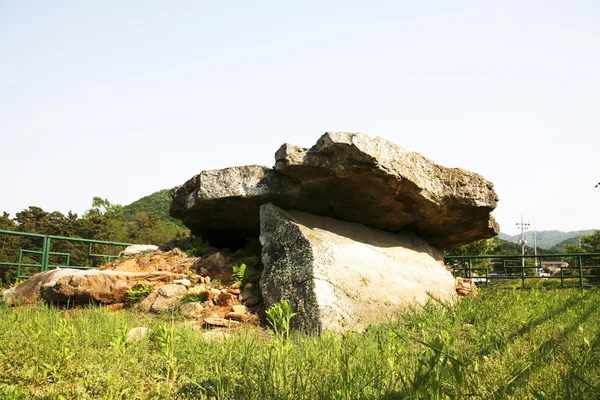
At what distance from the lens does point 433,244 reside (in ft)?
31.9

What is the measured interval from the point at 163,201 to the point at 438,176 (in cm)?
7342

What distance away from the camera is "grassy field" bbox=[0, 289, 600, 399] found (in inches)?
103

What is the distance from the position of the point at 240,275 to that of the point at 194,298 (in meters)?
0.88

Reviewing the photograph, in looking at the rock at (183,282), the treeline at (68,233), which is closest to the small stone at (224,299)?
the rock at (183,282)

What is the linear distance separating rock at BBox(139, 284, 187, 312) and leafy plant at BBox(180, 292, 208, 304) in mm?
93

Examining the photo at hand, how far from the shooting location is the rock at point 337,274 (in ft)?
19.5

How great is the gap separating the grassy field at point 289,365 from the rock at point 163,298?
1.78 metres

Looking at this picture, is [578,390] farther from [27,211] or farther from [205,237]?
[27,211]

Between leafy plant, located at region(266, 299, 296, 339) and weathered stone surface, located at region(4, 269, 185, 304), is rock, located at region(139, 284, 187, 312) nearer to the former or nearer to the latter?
weathered stone surface, located at region(4, 269, 185, 304)

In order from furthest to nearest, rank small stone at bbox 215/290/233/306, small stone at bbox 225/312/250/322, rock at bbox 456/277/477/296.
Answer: rock at bbox 456/277/477/296, small stone at bbox 215/290/233/306, small stone at bbox 225/312/250/322

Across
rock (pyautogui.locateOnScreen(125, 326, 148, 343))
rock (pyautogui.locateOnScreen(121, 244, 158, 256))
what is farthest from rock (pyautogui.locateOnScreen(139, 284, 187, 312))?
rock (pyautogui.locateOnScreen(121, 244, 158, 256))

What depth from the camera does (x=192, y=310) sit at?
647 cm

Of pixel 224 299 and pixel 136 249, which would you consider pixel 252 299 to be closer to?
pixel 224 299

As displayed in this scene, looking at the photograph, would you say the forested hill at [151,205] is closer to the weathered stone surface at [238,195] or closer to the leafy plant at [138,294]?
the weathered stone surface at [238,195]
